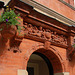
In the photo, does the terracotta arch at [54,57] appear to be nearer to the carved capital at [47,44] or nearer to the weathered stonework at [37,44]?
the weathered stonework at [37,44]

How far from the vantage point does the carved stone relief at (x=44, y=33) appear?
5.18 meters

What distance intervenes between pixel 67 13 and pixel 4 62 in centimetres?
431

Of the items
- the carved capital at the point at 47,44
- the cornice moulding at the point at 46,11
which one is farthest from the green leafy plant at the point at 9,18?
→ the carved capital at the point at 47,44

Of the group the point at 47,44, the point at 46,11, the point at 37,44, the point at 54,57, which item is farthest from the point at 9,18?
the point at 54,57

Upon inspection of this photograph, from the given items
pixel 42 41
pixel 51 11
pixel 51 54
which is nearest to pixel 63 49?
pixel 51 54

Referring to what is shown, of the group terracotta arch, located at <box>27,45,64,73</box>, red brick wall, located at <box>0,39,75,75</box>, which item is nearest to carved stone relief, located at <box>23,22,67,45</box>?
red brick wall, located at <box>0,39,75,75</box>

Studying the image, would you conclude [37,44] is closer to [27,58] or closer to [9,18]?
[27,58]

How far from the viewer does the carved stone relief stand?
17.0 ft

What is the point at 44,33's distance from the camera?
566 centimetres

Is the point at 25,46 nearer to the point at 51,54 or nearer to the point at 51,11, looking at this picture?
the point at 51,54

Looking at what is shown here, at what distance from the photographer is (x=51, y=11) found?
21.4ft

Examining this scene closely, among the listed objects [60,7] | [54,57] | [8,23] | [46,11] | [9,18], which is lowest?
[54,57]

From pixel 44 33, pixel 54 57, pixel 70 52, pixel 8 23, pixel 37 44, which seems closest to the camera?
pixel 8 23

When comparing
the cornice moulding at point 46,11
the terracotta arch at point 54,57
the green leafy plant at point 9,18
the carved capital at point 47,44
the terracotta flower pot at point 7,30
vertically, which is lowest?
the terracotta arch at point 54,57
